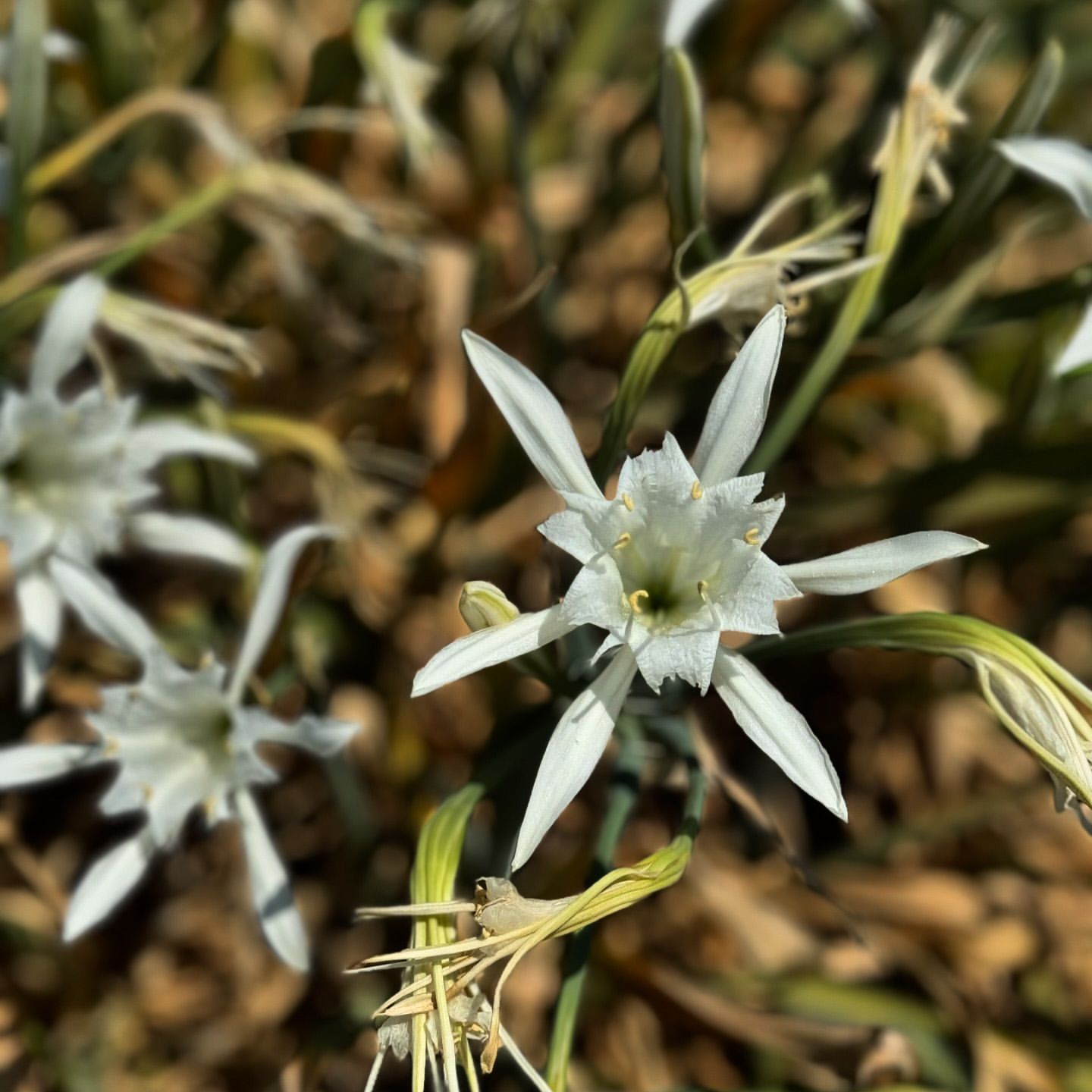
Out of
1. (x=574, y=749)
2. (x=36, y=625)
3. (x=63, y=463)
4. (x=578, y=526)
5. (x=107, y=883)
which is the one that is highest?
(x=578, y=526)

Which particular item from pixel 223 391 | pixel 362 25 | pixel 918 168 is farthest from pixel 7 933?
pixel 918 168

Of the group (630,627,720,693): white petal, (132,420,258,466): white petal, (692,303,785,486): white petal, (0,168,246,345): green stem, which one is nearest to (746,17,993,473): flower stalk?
(692,303,785,486): white petal

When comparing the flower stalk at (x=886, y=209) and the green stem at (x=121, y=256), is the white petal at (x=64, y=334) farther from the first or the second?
the flower stalk at (x=886, y=209)

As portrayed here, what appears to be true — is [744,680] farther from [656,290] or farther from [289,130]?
[656,290]

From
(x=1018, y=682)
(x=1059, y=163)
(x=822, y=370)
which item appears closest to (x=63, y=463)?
(x=822, y=370)

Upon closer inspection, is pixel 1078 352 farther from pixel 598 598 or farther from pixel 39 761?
pixel 39 761

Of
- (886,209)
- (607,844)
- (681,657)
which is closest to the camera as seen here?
(681,657)

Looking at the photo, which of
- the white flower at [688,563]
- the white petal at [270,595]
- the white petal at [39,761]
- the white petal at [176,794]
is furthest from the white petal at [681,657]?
the white petal at [39,761]
